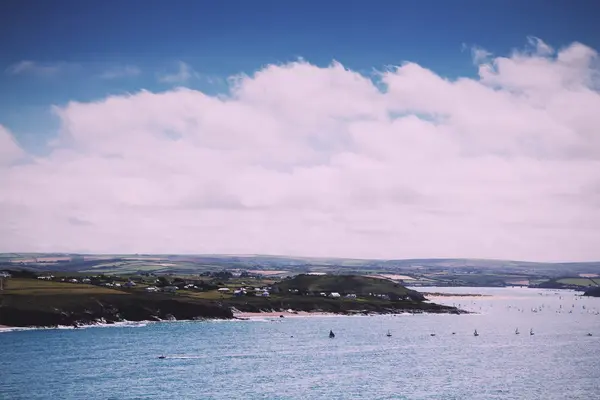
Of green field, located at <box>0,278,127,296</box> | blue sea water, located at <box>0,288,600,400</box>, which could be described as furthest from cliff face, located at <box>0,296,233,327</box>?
blue sea water, located at <box>0,288,600,400</box>

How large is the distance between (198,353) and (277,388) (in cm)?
3333

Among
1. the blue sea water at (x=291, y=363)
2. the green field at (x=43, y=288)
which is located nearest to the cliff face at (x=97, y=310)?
the green field at (x=43, y=288)

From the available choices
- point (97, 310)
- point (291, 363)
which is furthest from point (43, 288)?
point (291, 363)

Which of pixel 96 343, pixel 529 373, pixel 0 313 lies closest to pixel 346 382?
pixel 529 373

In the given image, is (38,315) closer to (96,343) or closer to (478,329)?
(96,343)

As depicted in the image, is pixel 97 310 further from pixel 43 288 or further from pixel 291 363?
pixel 291 363

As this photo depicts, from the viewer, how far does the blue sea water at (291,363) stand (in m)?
87.9

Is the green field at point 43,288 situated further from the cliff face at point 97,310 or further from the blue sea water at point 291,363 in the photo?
the blue sea water at point 291,363

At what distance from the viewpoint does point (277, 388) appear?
89.5 metres

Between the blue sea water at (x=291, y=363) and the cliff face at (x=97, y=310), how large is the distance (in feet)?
26.1

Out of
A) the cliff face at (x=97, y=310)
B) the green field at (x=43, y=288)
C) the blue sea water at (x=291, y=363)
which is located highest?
the green field at (x=43, y=288)

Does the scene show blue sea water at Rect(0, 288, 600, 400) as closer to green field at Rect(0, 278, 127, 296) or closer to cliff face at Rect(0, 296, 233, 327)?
cliff face at Rect(0, 296, 233, 327)

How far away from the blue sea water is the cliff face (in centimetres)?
796

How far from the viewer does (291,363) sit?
111m
